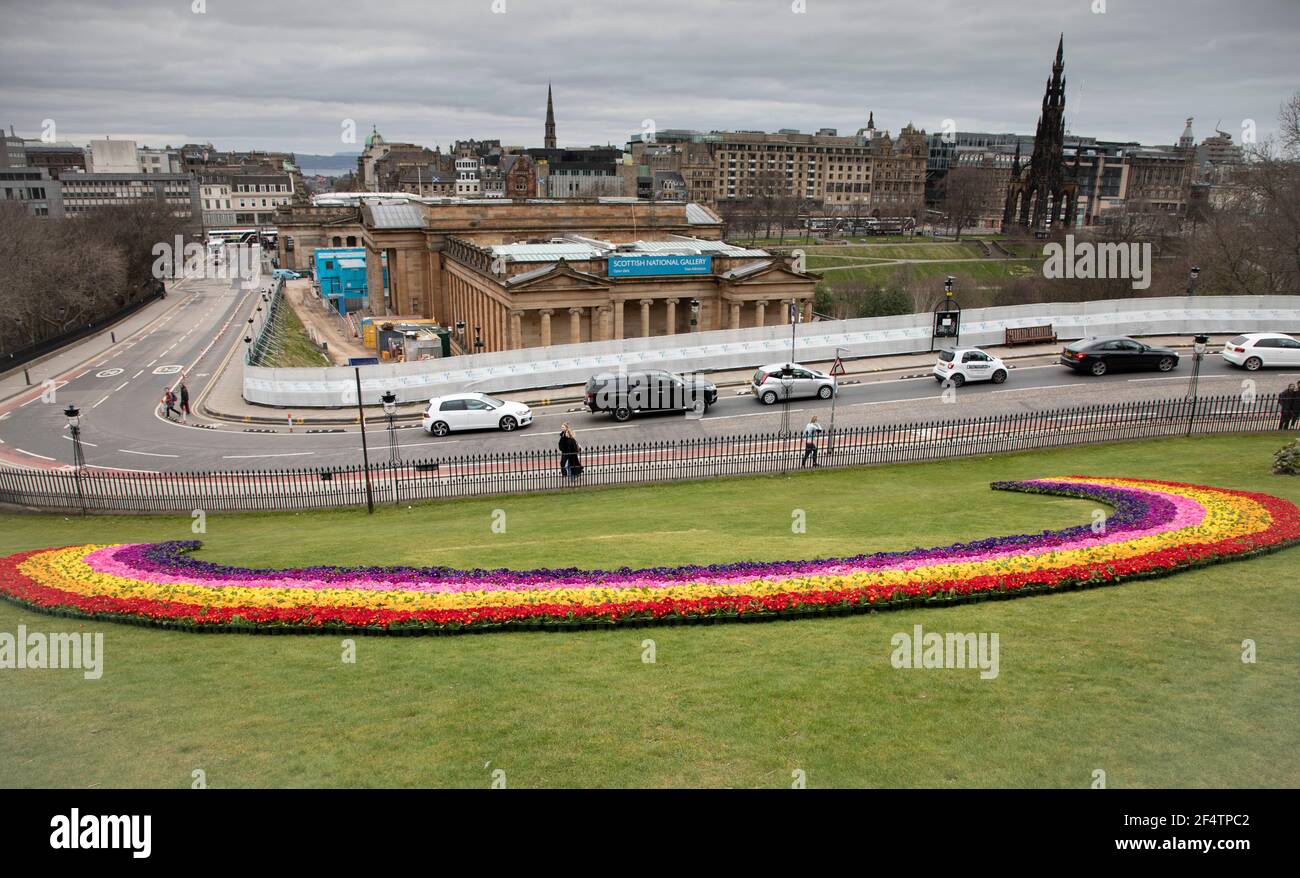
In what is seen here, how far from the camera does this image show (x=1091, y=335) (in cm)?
4403

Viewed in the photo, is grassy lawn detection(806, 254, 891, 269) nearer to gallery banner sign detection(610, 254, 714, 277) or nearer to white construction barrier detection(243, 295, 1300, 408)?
gallery banner sign detection(610, 254, 714, 277)

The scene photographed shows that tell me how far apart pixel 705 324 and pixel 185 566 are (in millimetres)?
44570

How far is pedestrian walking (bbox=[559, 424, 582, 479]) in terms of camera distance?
24156 millimetres

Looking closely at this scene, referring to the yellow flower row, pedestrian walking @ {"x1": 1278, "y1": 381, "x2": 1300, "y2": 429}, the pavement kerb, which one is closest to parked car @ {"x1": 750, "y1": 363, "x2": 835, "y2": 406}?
the pavement kerb

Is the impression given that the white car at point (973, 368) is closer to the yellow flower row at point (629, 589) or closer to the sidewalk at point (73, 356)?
the yellow flower row at point (629, 589)

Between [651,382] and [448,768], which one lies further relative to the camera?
[651,382]

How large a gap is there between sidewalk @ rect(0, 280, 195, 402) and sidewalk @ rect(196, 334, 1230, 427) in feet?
37.8

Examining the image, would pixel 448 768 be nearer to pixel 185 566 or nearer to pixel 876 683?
pixel 876 683

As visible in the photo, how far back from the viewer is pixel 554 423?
112ft

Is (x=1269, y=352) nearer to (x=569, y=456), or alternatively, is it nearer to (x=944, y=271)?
(x=569, y=456)

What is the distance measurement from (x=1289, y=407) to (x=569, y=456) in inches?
887

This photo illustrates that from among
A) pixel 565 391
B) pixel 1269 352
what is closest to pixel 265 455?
pixel 565 391
